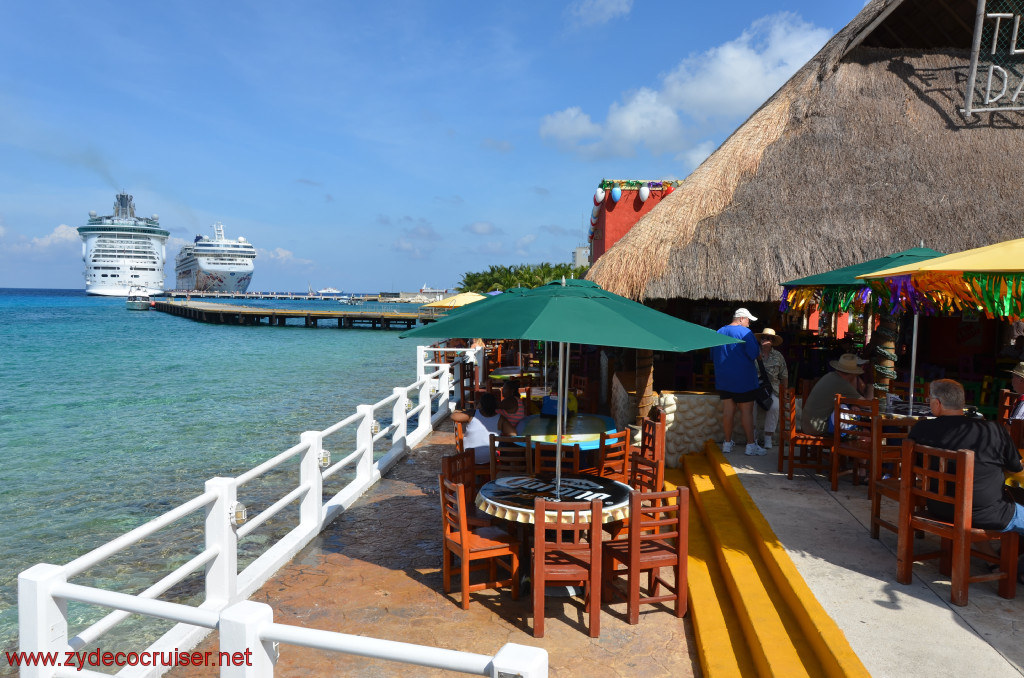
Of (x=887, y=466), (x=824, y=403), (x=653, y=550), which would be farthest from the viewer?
(x=824, y=403)

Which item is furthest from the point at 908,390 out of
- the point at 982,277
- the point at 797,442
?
the point at 982,277

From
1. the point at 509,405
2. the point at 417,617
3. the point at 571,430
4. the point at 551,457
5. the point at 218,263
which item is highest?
the point at 218,263

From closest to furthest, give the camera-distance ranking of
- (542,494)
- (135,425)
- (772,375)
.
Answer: (542,494), (772,375), (135,425)

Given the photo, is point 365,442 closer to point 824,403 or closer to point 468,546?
point 468,546

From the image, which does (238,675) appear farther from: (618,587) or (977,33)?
(977,33)

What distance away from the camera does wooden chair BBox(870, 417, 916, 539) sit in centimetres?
416

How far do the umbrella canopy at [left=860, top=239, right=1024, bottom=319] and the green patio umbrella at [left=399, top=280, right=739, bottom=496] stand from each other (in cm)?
125

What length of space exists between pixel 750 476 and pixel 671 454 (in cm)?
136

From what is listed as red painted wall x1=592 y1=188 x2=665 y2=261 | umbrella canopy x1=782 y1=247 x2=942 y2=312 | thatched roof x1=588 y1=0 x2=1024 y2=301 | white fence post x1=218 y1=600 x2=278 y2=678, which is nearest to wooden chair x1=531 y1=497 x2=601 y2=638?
white fence post x1=218 y1=600 x2=278 y2=678

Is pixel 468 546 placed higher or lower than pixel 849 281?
lower

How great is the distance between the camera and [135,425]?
14.7 metres

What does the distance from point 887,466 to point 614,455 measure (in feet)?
8.25

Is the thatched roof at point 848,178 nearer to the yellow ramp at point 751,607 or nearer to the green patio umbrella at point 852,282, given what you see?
the green patio umbrella at point 852,282

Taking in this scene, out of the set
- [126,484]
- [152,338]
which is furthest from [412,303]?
[126,484]
